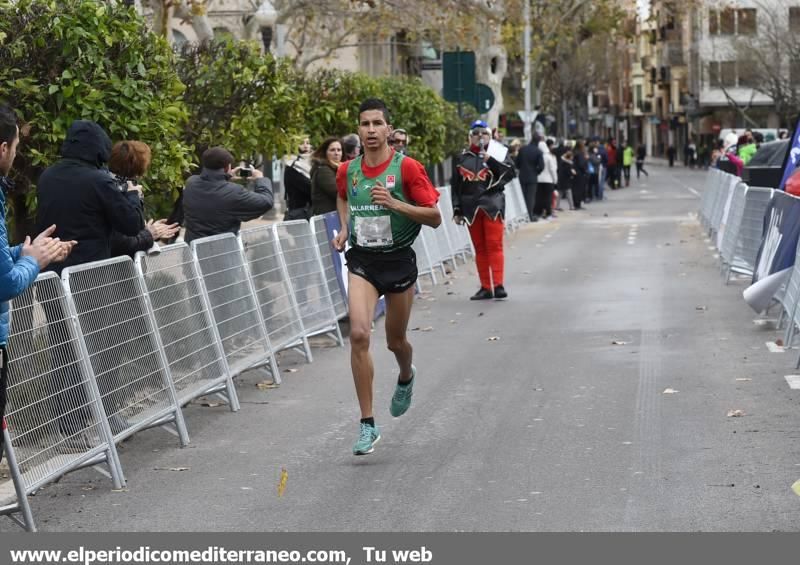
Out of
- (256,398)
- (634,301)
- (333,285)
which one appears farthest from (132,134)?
(634,301)

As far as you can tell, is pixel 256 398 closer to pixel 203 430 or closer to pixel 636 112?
pixel 203 430

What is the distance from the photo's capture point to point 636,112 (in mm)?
154750

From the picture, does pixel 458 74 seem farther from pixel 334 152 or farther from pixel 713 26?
pixel 713 26

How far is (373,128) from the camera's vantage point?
903 cm

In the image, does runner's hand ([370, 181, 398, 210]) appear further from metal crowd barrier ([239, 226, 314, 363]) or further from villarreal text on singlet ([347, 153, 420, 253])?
metal crowd barrier ([239, 226, 314, 363])

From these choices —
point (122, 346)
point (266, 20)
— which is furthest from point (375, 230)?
point (266, 20)

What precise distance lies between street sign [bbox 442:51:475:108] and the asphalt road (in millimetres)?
14475

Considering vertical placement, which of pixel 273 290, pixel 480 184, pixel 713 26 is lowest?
pixel 713 26

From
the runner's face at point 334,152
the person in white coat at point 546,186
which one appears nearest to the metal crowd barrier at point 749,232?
the runner's face at point 334,152

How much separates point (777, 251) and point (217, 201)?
506cm

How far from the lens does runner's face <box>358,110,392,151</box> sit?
9.02 metres

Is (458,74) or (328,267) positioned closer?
(328,267)

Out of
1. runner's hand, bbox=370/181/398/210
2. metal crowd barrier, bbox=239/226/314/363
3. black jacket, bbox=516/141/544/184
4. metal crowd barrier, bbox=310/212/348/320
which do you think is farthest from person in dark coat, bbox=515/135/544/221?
runner's hand, bbox=370/181/398/210
